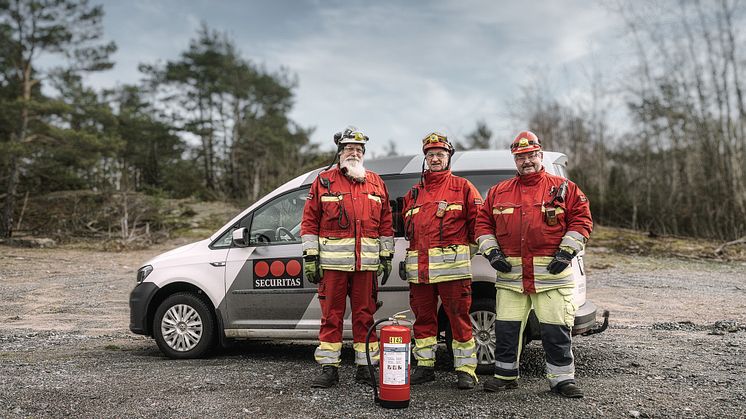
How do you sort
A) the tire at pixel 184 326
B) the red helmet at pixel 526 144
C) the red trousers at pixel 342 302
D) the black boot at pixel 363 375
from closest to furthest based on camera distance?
1. the red helmet at pixel 526 144
2. the red trousers at pixel 342 302
3. the black boot at pixel 363 375
4. the tire at pixel 184 326

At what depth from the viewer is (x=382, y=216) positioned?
5.14 m

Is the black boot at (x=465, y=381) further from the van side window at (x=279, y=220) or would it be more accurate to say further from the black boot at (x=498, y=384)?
the van side window at (x=279, y=220)

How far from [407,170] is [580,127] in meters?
28.2

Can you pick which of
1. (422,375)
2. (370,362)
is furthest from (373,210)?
(422,375)

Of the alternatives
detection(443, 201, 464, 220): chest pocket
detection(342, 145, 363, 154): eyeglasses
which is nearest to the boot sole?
detection(443, 201, 464, 220): chest pocket

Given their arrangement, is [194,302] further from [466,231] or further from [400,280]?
[466,231]

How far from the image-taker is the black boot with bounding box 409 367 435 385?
498 centimetres

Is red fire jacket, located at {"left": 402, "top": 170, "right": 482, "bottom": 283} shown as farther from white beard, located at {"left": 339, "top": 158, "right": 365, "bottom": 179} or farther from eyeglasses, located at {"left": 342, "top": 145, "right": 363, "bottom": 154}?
eyeglasses, located at {"left": 342, "top": 145, "right": 363, "bottom": 154}

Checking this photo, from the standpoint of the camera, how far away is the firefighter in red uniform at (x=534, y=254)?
464cm

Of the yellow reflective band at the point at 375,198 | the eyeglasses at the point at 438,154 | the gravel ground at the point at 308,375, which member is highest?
the eyeglasses at the point at 438,154

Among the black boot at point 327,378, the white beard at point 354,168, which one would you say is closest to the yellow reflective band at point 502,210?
the white beard at point 354,168

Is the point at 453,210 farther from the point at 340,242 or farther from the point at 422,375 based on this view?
the point at 422,375

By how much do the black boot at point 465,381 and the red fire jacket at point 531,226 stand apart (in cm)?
79

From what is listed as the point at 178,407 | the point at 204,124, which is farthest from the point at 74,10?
the point at 178,407
